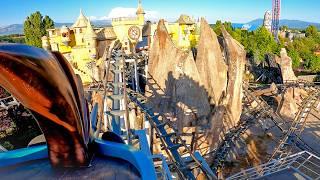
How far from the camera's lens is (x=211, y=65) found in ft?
54.4

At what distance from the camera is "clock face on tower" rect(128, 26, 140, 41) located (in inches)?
1134

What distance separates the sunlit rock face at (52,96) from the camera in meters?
2.14

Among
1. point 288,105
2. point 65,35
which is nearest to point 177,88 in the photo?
point 288,105

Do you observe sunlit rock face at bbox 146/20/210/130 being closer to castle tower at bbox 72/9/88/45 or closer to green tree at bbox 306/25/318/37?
castle tower at bbox 72/9/88/45

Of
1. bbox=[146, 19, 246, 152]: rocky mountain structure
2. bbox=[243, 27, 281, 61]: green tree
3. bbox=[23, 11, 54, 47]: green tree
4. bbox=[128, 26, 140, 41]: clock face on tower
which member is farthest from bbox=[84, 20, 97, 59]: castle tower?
bbox=[243, 27, 281, 61]: green tree

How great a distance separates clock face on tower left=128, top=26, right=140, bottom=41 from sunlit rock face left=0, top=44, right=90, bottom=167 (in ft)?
87.5

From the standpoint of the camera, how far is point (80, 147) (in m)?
2.56

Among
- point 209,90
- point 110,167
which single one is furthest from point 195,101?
point 110,167

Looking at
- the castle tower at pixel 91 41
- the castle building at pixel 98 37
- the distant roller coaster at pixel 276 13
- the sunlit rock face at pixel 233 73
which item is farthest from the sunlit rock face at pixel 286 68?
the distant roller coaster at pixel 276 13

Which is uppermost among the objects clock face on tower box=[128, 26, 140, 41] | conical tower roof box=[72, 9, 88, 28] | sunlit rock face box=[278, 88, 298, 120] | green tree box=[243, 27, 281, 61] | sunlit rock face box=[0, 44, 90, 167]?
conical tower roof box=[72, 9, 88, 28]

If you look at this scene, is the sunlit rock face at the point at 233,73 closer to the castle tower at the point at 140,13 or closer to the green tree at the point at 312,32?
the castle tower at the point at 140,13

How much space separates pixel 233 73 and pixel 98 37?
54.6 ft

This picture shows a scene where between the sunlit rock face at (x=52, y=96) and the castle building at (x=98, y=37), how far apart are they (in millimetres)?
23546

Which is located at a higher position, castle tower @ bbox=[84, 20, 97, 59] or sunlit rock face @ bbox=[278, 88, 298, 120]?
castle tower @ bbox=[84, 20, 97, 59]
